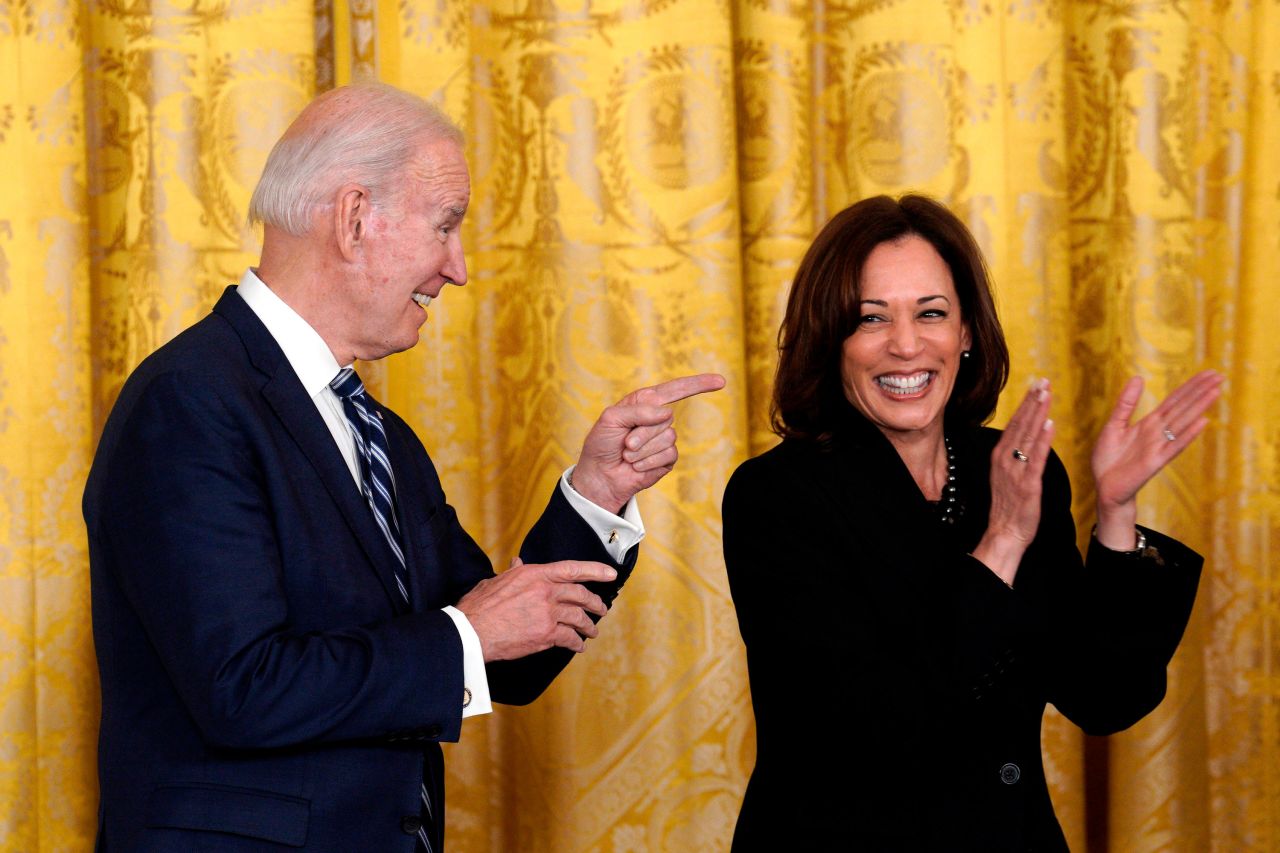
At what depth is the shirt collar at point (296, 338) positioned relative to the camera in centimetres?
175

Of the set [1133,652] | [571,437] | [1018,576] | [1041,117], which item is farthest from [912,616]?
[1041,117]

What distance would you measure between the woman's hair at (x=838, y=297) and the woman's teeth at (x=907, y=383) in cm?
8

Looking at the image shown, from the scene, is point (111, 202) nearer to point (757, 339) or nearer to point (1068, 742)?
point (757, 339)

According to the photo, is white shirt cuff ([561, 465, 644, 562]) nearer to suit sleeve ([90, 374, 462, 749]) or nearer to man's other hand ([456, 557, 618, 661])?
man's other hand ([456, 557, 618, 661])

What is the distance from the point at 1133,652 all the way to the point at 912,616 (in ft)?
1.08

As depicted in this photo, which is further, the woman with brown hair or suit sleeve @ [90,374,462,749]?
the woman with brown hair

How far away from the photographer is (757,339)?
3.04 metres

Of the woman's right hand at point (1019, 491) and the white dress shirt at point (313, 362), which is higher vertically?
the white dress shirt at point (313, 362)

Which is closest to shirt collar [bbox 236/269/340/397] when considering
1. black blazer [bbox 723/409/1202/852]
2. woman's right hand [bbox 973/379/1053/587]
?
black blazer [bbox 723/409/1202/852]

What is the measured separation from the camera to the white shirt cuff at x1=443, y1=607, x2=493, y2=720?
5.36ft

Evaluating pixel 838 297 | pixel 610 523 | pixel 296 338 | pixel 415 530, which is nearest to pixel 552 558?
pixel 610 523

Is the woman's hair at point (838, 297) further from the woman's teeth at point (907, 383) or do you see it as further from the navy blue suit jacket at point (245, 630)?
the navy blue suit jacket at point (245, 630)

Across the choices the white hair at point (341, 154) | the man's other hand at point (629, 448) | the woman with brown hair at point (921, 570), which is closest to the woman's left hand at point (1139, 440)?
the woman with brown hair at point (921, 570)

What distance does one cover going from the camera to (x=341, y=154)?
179 cm
